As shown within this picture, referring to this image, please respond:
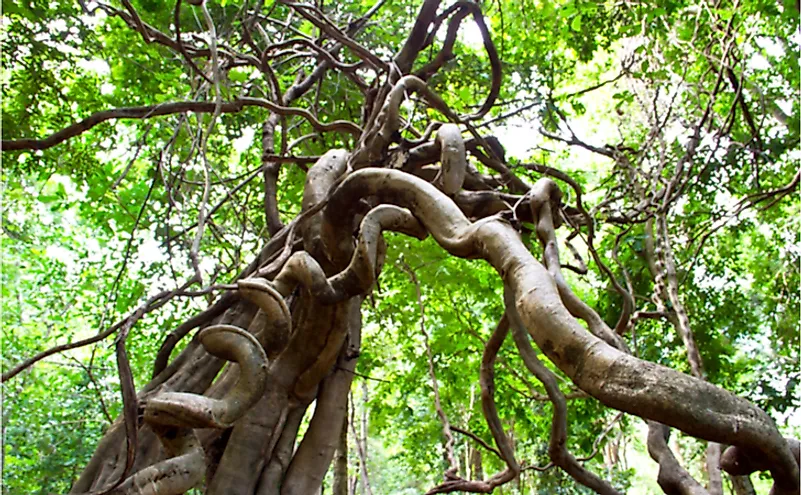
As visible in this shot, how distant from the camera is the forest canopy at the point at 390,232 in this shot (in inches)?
59.9

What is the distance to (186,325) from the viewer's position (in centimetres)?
221

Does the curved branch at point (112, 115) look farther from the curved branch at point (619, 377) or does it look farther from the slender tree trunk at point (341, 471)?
the slender tree trunk at point (341, 471)

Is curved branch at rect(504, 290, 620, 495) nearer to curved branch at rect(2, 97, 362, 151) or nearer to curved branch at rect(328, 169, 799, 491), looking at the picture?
curved branch at rect(328, 169, 799, 491)

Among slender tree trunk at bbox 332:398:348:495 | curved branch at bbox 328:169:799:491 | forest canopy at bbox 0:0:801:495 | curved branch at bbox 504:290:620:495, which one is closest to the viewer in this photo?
curved branch at bbox 328:169:799:491

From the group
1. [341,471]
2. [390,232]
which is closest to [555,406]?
[390,232]

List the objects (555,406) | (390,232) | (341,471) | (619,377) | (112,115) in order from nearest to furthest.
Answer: (619,377)
(555,406)
(112,115)
(390,232)
(341,471)

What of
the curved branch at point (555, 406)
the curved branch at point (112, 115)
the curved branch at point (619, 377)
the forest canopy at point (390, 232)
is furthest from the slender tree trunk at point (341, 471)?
the curved branch at point (619, 377)

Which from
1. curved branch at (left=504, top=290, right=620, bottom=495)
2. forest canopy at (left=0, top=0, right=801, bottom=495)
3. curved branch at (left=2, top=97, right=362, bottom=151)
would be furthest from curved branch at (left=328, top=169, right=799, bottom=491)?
curved branch at (left=2, top=97, right=362, bottom=151)

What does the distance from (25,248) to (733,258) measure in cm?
801

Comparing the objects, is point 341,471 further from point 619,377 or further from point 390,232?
point 619,377

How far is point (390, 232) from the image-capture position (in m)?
3.43

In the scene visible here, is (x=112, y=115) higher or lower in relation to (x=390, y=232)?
lower

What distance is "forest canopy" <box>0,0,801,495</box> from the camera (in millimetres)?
1522

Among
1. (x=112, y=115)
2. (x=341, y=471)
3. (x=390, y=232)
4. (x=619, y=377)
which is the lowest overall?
(x=619, y=377)
